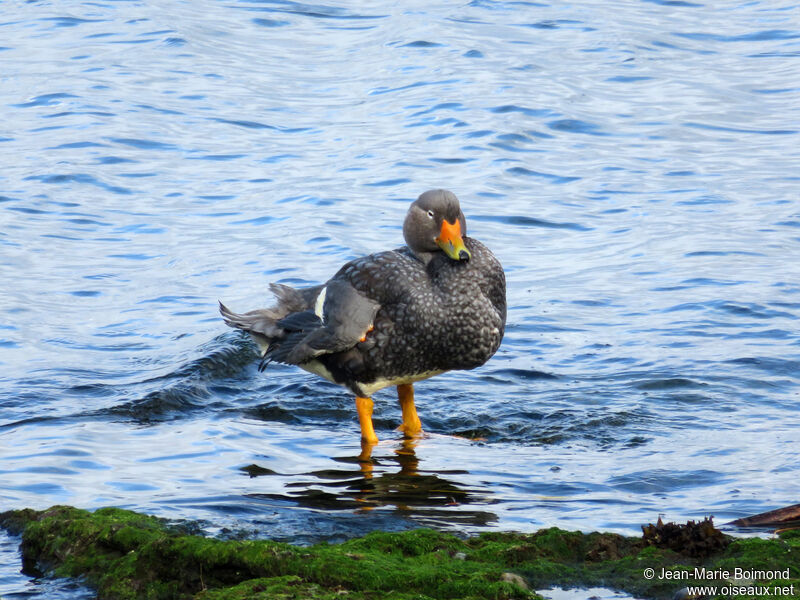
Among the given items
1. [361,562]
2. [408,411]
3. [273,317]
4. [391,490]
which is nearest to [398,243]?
[273,317]

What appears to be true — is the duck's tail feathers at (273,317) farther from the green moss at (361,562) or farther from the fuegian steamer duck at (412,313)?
the green moss at (361,562)

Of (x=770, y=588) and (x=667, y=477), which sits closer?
(x=770, y=588)

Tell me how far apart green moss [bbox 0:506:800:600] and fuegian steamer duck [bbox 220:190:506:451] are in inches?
92.8

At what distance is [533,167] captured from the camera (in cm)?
1520

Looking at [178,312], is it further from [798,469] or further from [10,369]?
[798,469]

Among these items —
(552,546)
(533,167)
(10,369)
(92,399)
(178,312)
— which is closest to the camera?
(552,546)

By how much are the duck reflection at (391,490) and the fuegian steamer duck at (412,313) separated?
0.50 meters

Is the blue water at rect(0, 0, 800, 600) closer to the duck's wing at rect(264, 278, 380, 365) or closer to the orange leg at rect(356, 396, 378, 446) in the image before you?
the orange leg at rect(356, 396, 378, 446)

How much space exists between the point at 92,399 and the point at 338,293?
218 centimetres

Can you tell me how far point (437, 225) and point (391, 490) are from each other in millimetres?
1812

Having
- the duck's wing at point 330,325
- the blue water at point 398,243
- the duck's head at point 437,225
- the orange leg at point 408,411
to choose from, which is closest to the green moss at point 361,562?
the blue water at point 398,243

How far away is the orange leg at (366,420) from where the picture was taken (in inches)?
304

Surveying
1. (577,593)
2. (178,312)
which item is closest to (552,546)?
(577,593)

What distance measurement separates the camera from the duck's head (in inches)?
296
